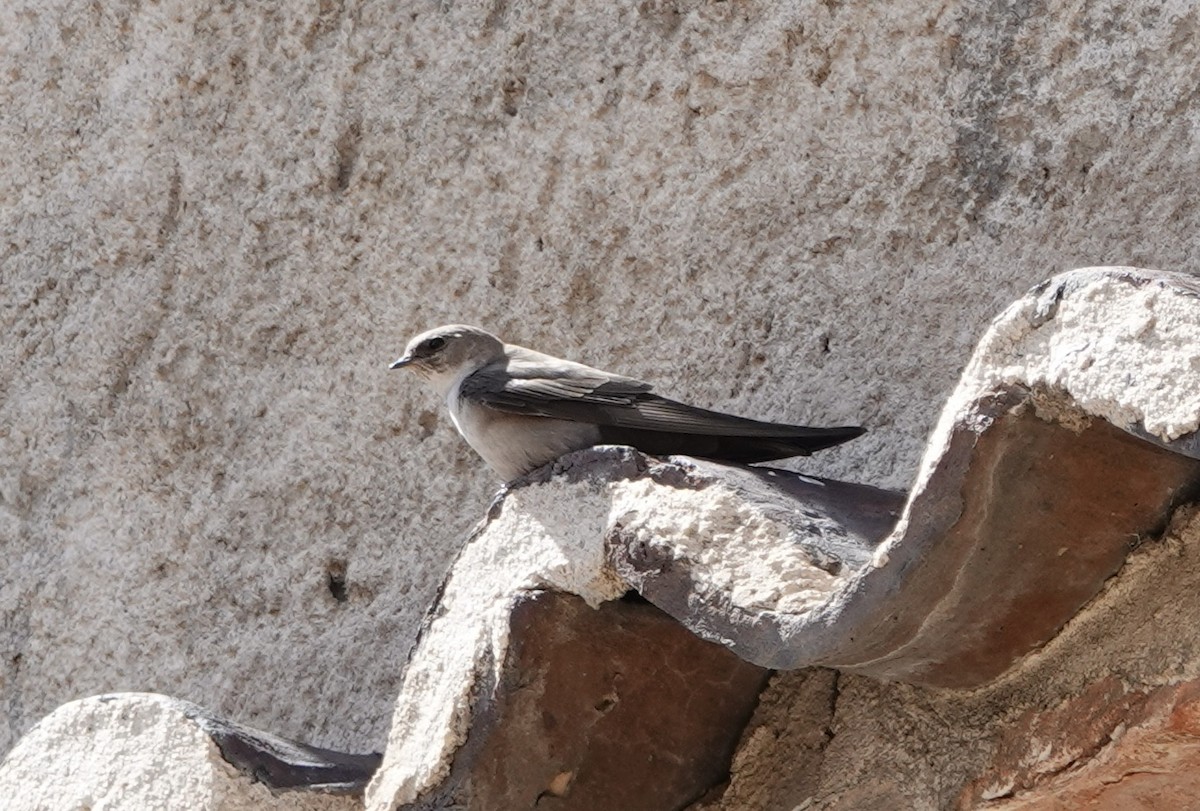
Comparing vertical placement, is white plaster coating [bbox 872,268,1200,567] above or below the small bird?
above

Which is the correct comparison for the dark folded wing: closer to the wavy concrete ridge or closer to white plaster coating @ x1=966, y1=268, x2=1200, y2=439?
the wavy concrete ridge

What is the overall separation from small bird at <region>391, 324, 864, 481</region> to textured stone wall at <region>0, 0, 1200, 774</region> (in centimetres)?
19

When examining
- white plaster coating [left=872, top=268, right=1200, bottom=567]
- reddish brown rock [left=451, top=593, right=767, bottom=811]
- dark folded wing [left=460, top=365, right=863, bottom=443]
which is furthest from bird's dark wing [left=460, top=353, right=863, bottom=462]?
white plaster coating [left=872, top=268, right=1200, bottom=567]

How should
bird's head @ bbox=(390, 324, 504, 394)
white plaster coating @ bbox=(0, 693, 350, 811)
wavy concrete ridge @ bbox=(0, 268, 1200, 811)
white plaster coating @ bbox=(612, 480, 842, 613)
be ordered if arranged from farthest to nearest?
bird's head @ bbox=(390, 324, 504, 394) < white plaster coating @ bbox=(0, 693, 350, 811) < white plaster coating @ bbox=(612, 480, 842, 613) < wavy concrete ridge @ bbox=(0, 268, 1200, 811)

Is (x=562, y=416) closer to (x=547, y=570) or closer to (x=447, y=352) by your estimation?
(x=447, y=352)

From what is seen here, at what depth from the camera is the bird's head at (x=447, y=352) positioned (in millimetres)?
2691

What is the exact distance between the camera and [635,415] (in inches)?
91.2

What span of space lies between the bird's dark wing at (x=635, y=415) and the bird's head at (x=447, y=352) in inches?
4.6

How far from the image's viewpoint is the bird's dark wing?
225 centimetres

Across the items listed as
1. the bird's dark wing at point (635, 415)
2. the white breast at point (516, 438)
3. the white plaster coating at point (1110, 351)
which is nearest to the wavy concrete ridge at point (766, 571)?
the white plaster coating at point (1110, 351)

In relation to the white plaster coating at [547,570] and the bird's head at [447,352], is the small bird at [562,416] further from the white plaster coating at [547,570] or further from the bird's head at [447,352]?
the white plaster coating at [547,570]

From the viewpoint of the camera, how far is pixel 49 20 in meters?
3.56

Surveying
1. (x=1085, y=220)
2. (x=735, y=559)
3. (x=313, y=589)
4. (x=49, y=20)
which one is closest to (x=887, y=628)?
(x=735, y=559)

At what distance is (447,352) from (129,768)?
32.6 inches
